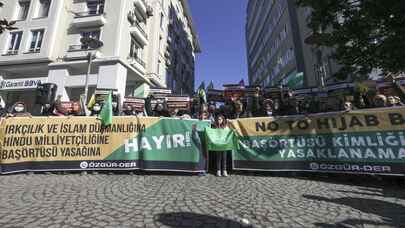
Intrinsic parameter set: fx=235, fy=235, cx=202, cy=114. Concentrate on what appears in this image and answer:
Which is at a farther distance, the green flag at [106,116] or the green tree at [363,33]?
the green flag at [106,116]

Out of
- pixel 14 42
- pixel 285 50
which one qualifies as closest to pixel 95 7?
pixel 14 42

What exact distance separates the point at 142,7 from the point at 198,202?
83.3 feet

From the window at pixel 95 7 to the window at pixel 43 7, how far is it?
4.18 m

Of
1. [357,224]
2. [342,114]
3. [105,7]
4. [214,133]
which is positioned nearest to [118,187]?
[214,133]

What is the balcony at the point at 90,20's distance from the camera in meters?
21.6

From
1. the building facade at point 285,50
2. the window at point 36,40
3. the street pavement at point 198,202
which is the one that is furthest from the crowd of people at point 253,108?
the window at point 36,40

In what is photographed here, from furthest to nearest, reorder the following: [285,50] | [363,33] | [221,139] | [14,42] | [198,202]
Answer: [285,50] → [14,42] → [221,139] → [363,33] → [198,202]

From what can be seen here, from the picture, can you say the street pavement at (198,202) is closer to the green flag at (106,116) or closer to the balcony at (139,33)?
the green flag at (106,116)

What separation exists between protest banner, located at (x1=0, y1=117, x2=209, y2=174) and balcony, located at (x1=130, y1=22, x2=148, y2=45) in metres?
17.6

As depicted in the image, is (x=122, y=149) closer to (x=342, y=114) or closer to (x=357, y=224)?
(x=357, y=224)

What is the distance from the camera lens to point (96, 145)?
7.22 m

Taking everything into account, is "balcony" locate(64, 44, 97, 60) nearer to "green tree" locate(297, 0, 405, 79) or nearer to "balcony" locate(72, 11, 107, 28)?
"balcony" locate(72, 11, 107, 28)

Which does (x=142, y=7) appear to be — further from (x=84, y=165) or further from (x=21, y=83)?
(x=84, y=165)

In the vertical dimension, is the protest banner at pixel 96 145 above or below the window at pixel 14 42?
below
